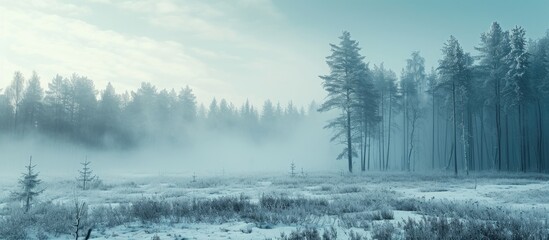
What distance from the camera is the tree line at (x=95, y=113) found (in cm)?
5344

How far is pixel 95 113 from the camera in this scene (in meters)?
57.1

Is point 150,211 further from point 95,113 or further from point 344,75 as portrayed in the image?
point 95,113

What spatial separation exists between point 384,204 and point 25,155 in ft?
183

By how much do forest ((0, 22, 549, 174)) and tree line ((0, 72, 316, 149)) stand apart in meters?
0.15

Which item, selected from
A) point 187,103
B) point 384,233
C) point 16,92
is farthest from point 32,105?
point 384,233

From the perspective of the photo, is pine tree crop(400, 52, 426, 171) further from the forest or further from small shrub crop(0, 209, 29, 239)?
small shrub crop(0, 209, 29, 239)

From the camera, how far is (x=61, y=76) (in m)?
54.3

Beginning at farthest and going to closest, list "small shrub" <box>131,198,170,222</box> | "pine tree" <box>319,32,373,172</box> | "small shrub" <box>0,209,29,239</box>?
"pine tree" <box>319,32,373,172</box> < "small shrub" <box>131,198,170,222</box> < "small shrub" <box>0,209,29,239</box>

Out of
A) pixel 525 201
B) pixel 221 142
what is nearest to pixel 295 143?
pixel 221 142

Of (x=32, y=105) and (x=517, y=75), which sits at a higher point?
(x=517, y=75)

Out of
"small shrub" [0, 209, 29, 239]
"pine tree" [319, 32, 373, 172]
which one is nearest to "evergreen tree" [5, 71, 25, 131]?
"pine tree" [319, 32, 373, 172]

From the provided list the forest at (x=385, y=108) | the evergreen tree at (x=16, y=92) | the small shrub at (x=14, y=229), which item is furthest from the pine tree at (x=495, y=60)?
the evergreen tree at (x=16, y=92)

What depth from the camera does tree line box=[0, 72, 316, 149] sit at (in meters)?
53.4

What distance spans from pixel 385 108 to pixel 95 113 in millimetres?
44625
